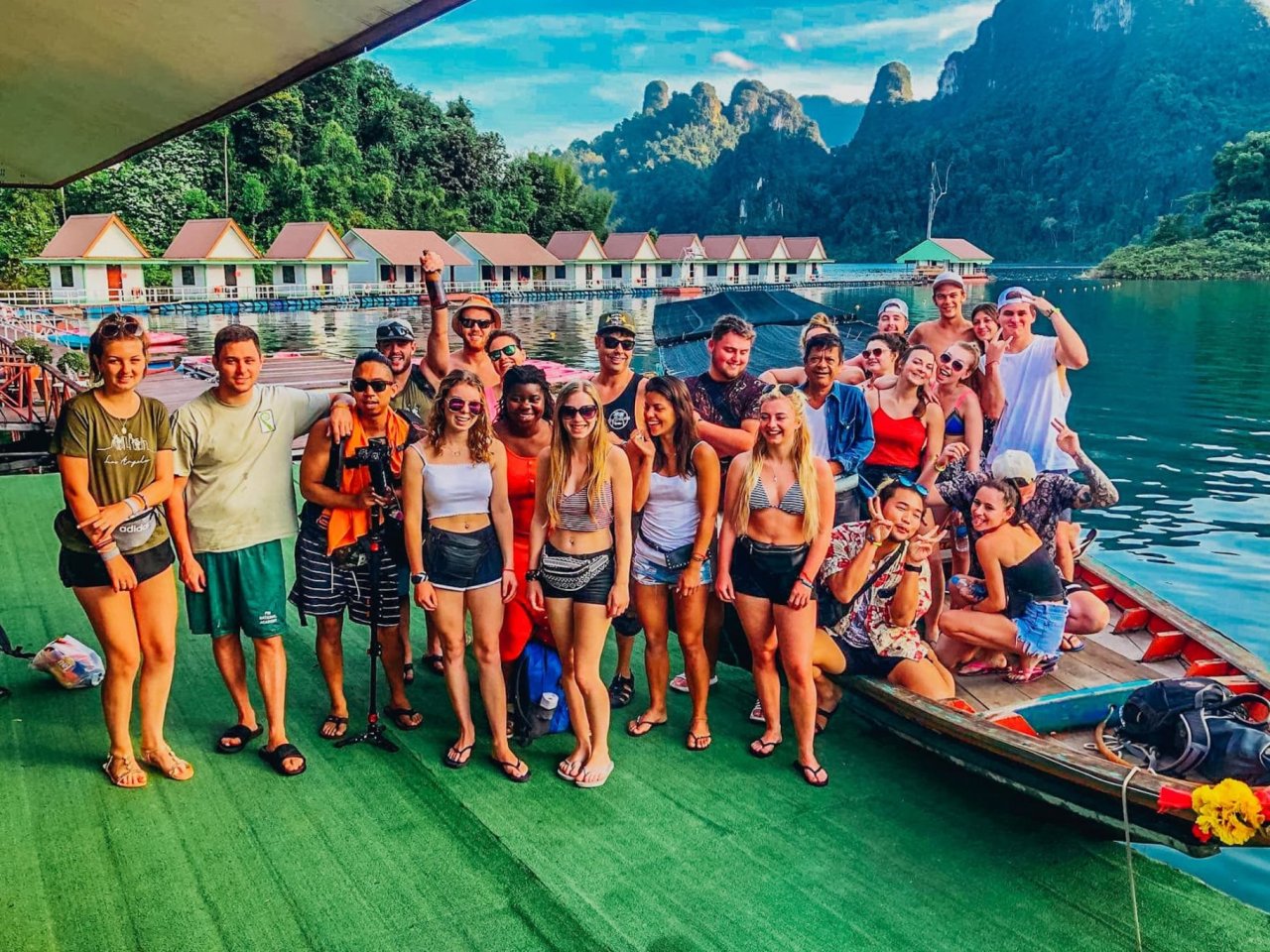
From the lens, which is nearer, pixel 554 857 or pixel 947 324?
pixel 554 857

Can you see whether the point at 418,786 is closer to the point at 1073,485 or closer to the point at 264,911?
the point at 264,911

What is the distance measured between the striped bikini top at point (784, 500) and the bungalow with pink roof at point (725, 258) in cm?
6205

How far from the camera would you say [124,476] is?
3.52m

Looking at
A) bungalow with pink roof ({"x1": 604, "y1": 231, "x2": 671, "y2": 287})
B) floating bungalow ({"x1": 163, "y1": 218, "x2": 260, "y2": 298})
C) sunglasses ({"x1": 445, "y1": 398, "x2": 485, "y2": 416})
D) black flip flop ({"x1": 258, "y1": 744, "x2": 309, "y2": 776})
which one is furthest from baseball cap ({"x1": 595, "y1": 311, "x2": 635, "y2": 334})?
bungalow with pink roof ({"x1": 604, "y1": 231, "x2": 671, "y2": 287})

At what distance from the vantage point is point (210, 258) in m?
43.7

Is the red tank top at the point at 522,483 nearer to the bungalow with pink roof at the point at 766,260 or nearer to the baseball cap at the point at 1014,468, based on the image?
the baseball cap at the point at 1014,468

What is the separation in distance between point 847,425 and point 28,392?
11.9m

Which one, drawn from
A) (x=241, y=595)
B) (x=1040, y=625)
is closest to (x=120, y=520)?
(x=241, y=595)

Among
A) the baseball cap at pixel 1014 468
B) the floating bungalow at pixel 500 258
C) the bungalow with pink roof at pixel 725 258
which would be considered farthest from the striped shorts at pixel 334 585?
the bungalow with pink roof at pixel 725 258

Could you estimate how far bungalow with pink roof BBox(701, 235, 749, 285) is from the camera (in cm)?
6500

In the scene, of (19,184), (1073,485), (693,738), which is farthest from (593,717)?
(19,184)

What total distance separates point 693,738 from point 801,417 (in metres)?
1.52

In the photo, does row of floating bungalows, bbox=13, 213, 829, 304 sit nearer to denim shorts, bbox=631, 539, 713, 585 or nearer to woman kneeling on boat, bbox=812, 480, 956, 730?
denim shorts, bbox=631, 539, 713, 585

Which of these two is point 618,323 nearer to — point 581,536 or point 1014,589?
point 581,536
